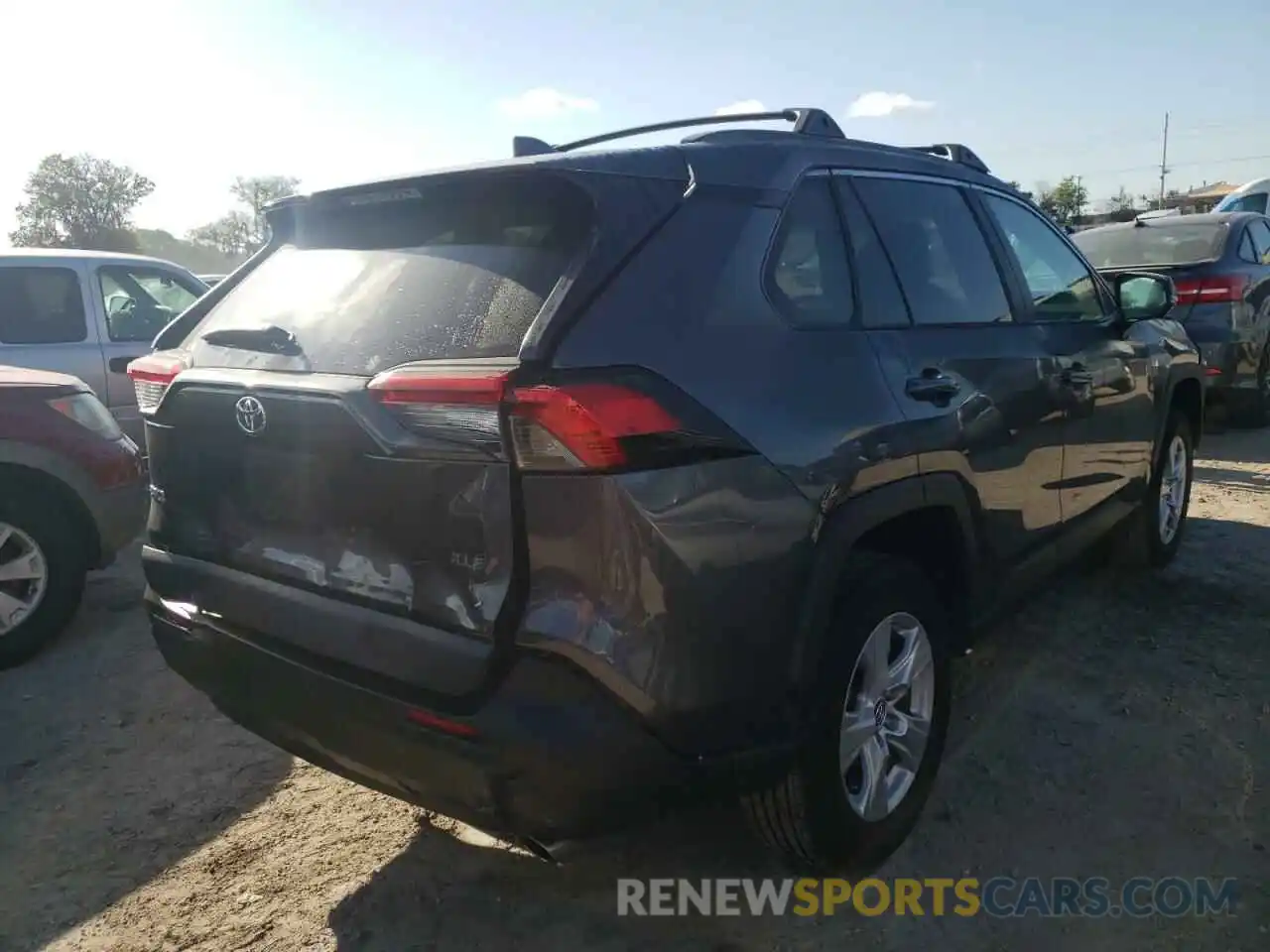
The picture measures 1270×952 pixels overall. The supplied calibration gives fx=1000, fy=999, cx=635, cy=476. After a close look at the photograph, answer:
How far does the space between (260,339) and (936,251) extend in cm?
199

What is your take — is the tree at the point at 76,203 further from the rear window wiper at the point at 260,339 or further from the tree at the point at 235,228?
the rear window wiper at the point at 260,339

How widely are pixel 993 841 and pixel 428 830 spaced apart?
5.32 ft

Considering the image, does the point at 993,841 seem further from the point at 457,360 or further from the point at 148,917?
the point at 148,917

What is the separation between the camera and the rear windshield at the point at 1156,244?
7.95 metres

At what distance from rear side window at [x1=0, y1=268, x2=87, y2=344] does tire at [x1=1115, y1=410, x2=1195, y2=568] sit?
633cm

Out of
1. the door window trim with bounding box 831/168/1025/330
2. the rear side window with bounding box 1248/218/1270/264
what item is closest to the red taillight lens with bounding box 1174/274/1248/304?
the rear side window with bounding box 1248/218/1270/264

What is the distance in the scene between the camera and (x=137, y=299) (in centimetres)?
688

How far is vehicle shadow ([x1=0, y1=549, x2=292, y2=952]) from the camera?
109 inches

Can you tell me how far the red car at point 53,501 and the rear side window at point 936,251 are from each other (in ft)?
11.7

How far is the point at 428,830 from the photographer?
9.69ft

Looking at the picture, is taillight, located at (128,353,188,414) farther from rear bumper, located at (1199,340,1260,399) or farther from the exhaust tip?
rear bumper, located at (1199,340,1260,399)

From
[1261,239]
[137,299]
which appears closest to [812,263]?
[137,299]

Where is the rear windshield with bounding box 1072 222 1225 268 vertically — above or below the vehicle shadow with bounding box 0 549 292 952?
above

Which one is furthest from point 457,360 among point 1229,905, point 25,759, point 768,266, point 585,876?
point 25,759
